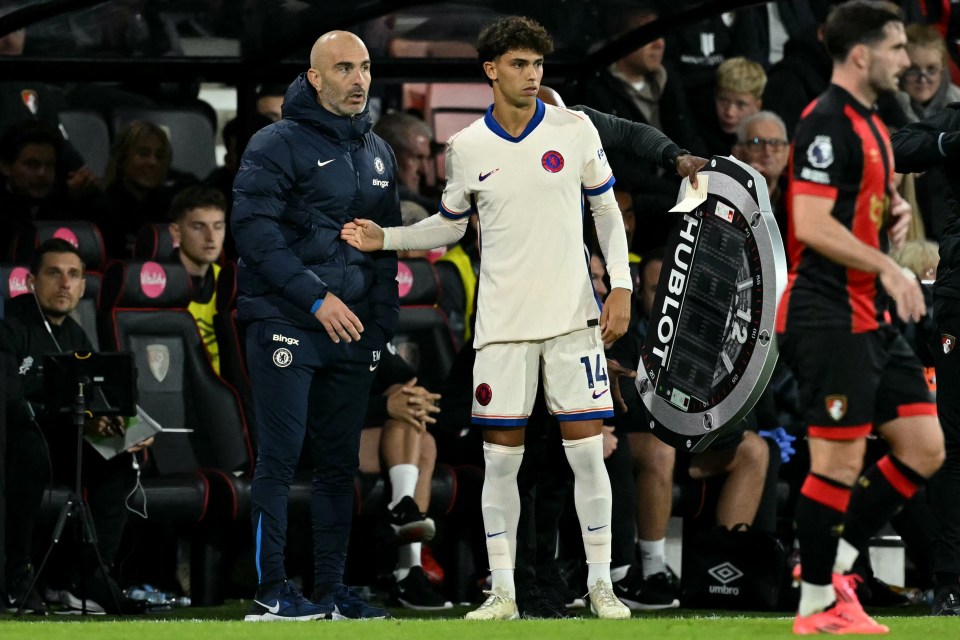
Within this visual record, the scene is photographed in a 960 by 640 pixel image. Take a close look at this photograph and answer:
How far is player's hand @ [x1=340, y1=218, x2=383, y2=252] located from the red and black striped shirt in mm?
1772

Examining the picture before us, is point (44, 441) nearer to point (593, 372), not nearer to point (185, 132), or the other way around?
point (593, 372)

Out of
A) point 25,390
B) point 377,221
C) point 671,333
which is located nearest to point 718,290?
point 671,333

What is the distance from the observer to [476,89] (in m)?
11.3

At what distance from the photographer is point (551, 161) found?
22.5 feet

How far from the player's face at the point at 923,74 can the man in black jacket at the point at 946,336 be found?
4081 millimetres

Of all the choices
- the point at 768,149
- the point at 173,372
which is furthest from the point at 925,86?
the point at 173,372

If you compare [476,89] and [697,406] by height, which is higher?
[476,89]

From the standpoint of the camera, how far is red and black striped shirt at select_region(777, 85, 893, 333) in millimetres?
5773

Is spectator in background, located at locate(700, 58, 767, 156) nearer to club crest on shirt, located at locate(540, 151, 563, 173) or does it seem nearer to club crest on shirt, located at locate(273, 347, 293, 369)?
club crest on shirt, located at locate(540, 151, 563, 173)

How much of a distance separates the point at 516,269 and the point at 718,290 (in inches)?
32.9

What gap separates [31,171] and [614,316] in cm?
427

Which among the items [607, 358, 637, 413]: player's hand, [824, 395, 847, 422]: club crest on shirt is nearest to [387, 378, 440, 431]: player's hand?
[607, 358, 637, 413]: player's hand

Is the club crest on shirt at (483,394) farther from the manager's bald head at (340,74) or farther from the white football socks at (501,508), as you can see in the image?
the manager's bald head at (340,74)

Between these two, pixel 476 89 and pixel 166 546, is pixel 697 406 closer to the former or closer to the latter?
pixel 166 546
